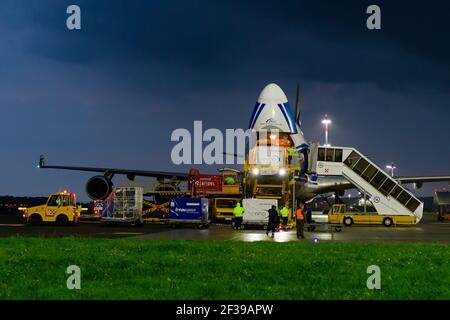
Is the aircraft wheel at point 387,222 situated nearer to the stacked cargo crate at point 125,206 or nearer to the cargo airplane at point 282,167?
the cargo airplane at point 282,167

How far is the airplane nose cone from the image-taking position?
38938 millimetres

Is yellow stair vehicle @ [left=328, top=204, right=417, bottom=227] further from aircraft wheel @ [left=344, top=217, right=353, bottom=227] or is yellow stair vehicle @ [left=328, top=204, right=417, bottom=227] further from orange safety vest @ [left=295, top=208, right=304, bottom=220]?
orange safety vest @ [left=295, top=208, right=304, bottom=220]

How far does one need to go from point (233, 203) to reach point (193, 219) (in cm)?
587

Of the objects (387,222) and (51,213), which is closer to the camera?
(51,213)

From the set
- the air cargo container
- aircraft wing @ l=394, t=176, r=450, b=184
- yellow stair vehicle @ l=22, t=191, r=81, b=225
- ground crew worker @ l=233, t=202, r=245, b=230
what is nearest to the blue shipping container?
the air cargo container

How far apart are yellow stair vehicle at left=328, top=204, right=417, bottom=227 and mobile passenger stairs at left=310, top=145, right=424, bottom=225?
0.15m

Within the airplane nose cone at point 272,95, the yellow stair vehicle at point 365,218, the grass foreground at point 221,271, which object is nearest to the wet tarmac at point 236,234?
the grass foreground at point 221,271

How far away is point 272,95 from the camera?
3916 cm

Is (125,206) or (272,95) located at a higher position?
(272,95)

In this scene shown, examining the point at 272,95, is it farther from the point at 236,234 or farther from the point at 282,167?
the point at 236,234

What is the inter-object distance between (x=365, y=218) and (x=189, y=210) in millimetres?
12919

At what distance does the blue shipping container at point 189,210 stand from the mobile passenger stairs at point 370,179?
10326 mm

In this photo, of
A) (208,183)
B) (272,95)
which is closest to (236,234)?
(208,183)

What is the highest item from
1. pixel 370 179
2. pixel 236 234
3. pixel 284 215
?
pixel 370 179
